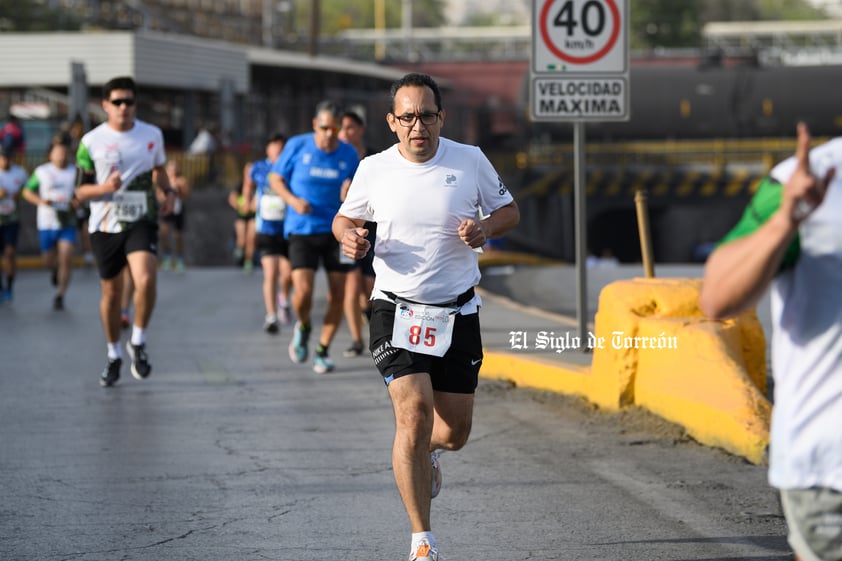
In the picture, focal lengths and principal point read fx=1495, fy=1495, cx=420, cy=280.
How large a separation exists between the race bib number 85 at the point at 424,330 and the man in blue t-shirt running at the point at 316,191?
209 inches

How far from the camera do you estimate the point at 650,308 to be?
8953mm

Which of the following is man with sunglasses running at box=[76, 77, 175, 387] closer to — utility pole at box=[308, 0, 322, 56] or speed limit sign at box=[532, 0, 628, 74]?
speed limit sign at box=[532, 0, 628, 74]

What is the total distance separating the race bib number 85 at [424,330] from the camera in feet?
18.2

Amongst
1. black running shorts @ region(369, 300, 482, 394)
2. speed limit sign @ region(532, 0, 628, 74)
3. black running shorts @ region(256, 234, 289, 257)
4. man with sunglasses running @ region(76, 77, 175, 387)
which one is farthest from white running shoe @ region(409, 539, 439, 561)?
black running shorts @ region(256, 234, 289, 257)

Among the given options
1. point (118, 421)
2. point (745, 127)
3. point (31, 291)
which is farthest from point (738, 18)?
point (118, 421)

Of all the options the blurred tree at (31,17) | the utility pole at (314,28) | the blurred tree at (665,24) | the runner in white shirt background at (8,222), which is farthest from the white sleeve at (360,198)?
the blurred tree at (665,24)

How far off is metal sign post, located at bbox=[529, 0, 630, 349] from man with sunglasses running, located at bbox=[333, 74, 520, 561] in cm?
495

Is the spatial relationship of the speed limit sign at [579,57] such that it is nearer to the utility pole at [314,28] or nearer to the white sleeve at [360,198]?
the white sleeve at [360,198]

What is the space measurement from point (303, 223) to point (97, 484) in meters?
4.11

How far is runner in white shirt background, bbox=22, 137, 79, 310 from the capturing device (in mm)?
16734

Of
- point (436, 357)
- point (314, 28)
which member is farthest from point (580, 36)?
point (314, 28)

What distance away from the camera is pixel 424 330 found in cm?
555

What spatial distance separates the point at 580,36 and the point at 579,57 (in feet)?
0.50

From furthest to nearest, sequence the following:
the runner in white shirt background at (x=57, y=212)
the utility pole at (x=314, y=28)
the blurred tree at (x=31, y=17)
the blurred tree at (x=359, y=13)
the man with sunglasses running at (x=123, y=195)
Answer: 1. the blurred tree at (x=359, y=13)
2. the utility pole at (x=314, y=28)
3. the blurred tree at (x=31, y=17)
4. the runner in white shirt background at (x=57, y=212)
5. the man with sunglasses running at (x=123, y=195)
